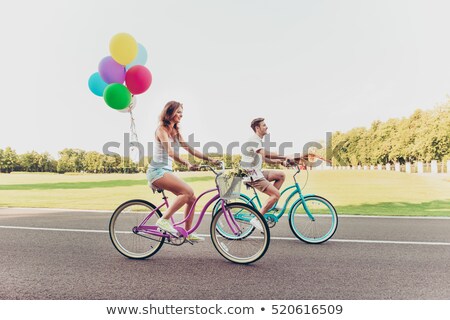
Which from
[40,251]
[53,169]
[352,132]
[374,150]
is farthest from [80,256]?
[352,132]

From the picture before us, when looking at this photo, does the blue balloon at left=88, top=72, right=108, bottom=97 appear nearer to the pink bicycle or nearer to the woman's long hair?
the pink bicycle

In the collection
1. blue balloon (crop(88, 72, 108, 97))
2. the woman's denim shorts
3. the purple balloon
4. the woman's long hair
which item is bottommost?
the woman's denim shorts

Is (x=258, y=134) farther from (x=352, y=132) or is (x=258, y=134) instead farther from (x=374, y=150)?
(x=352, y=132)

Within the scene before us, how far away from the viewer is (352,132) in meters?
105

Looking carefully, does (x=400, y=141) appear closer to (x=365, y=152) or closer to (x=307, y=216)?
(x=365, y=152)

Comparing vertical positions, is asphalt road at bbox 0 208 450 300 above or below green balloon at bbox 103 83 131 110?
below

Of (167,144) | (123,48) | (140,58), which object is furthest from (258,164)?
(140,58)

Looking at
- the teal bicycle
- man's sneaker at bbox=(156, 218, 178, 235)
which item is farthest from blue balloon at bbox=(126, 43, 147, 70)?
man's sneaker at bbox=(156, 218, 178, 235)

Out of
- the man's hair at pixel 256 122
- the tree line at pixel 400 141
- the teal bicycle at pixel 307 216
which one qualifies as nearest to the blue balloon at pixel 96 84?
the man's hair at pixel 256 122

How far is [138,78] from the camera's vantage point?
447 inches

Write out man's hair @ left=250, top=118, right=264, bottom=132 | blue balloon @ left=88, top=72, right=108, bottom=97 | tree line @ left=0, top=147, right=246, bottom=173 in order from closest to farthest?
man's hair @ left=250, top=118, right=264, bottom=132
blue balloon @ left=88, top=72, right=108, bottom=97
tree line @ left=0, top=147, right=246, bottom=173

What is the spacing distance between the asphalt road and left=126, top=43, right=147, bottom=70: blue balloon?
5273mm

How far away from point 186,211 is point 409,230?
500cm

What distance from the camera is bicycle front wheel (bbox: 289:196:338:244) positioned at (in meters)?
6.93
